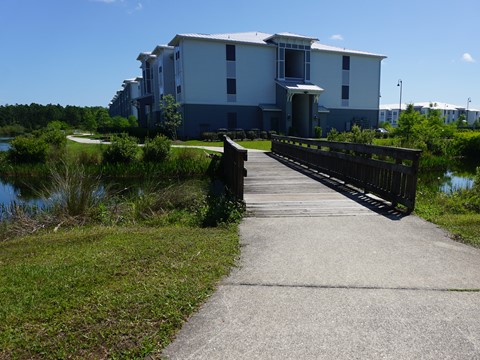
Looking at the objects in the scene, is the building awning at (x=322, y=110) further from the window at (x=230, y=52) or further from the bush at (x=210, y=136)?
the bush at (x=210, y=136)

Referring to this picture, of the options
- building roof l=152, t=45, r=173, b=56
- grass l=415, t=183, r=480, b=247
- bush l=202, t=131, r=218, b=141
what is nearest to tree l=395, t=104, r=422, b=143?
bush l=202, t=131, r=218, b=141

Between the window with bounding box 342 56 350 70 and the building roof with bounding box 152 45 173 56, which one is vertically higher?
the building roof with bounding box 152 45 173 56

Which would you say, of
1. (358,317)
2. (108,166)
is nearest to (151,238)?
(358,317)

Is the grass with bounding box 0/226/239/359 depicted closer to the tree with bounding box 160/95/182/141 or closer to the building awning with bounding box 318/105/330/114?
the tree with bounding box 160/95/182/141

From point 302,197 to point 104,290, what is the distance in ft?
18.4

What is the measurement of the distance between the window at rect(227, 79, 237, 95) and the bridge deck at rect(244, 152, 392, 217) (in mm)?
26598

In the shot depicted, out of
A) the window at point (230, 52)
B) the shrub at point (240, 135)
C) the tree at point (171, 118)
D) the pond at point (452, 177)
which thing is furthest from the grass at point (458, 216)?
the window at point (230, 52)

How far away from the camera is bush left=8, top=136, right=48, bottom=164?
17.2 m

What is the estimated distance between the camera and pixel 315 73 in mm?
42000

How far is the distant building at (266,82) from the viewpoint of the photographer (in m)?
36.3

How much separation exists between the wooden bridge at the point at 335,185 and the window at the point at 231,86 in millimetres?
26623

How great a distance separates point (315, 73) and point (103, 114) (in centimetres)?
5025

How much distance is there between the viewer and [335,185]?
32.2 feet

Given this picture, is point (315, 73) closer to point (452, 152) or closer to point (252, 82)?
point (252, 82)
